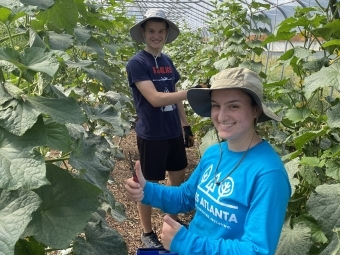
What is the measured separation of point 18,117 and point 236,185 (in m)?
0.73

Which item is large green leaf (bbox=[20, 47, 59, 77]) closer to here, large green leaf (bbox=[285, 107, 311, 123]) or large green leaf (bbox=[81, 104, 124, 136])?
large green leaf (bbox=[81, 104, 124, 136])

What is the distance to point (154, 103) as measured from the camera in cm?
294

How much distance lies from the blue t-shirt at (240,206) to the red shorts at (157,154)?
1580 mm

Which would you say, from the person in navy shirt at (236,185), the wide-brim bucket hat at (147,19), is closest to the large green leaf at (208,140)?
the wide-brim bucket hat at (147,19)

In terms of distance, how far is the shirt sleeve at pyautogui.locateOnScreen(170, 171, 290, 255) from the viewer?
129 cm

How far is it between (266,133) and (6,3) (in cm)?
268

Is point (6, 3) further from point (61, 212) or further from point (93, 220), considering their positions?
point (93, 220)

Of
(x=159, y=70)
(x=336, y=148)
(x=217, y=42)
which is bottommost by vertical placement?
(x=336, y=148)

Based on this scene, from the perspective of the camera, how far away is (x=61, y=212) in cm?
117

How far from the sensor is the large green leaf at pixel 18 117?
1009 millimetres

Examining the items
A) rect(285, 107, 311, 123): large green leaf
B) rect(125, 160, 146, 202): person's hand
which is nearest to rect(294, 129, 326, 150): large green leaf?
rect(285, 107, 311, 123): large green leaf

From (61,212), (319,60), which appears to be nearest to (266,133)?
(319,60)

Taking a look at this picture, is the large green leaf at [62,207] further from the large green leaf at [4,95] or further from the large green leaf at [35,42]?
the large green leaf at [35,42]

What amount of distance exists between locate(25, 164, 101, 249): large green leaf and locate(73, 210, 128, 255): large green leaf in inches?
13.5
